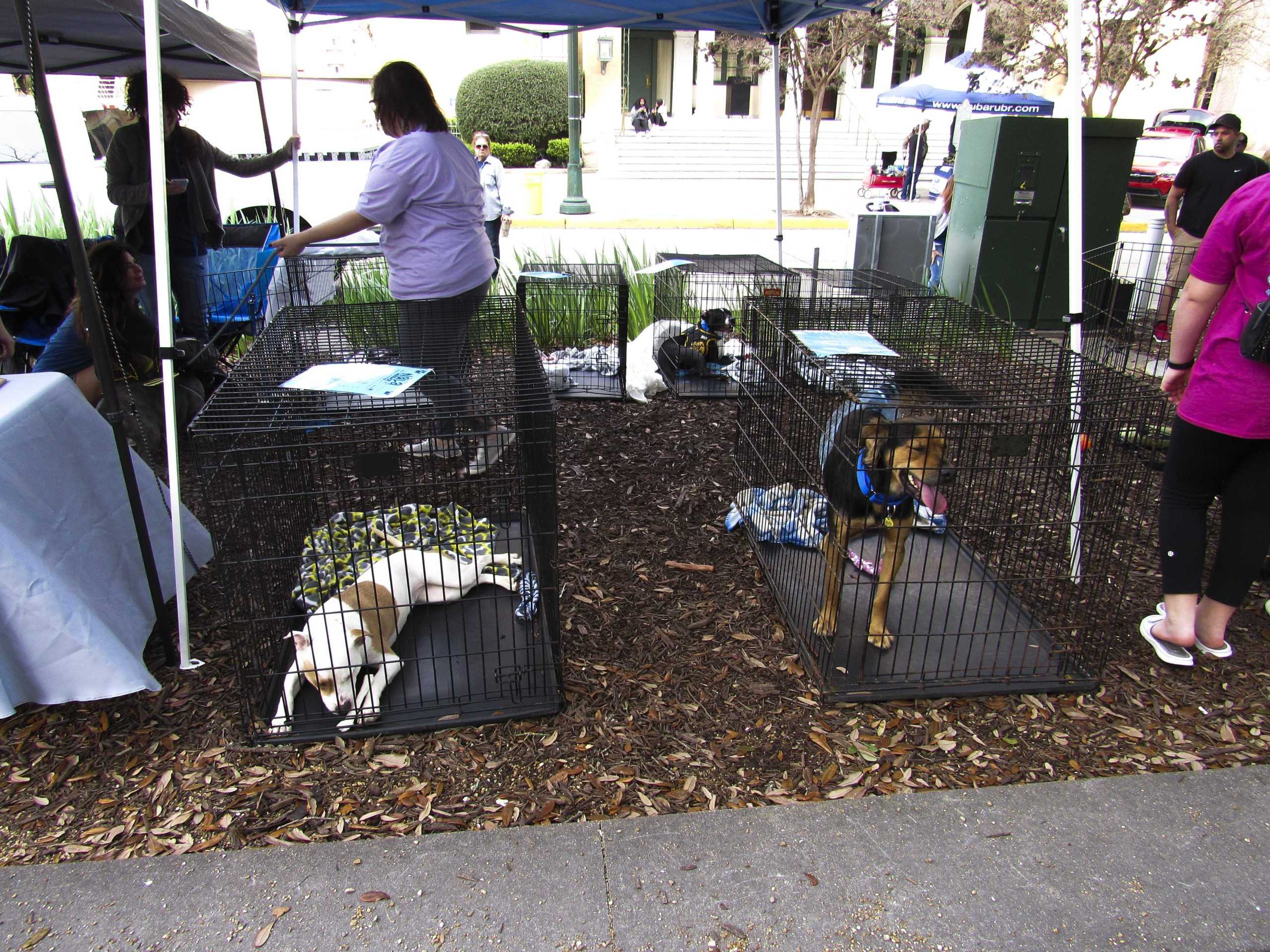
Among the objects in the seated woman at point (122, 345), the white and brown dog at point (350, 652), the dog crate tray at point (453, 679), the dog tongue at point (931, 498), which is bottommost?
the dog crate tray at point (453, 679)

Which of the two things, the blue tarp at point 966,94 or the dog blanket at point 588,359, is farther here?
the blue tarp at point 966,94

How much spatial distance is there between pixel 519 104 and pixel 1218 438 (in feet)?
81.8

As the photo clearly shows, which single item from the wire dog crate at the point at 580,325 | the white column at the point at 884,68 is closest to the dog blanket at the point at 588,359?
the wire dog crate at the point at 580,325

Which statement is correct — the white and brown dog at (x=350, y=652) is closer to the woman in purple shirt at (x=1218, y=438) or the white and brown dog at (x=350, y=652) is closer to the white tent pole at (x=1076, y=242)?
the white tent pole at (x=1076, y=242)

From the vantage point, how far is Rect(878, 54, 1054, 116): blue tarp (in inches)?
631

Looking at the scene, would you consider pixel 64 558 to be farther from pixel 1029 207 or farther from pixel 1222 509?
pixel 1029 207

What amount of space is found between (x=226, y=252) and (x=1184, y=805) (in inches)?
249

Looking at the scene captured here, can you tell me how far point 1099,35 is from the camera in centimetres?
1145

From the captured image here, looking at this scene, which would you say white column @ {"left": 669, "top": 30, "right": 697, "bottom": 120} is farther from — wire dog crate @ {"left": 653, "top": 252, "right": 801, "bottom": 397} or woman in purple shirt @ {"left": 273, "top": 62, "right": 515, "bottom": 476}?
woman in purple shirt @ {"left": 273, "top": 62, "right": 515, "bottom": 476}

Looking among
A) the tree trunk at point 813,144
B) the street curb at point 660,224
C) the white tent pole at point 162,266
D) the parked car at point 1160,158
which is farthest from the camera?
the parked car at point 1160,158

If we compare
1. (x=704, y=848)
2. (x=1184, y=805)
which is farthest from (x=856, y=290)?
(x=704, y=848)

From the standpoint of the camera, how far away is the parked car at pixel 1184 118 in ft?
65.0

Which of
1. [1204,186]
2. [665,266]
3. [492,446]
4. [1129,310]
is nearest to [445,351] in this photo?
[492,446]

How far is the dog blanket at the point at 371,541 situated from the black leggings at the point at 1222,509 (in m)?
2.48
